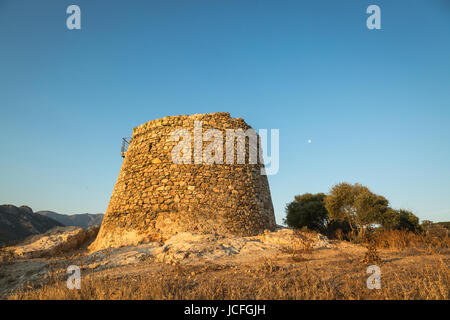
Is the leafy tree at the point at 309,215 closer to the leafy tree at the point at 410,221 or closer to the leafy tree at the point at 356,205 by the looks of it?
the leafy tree at the point at 356,205

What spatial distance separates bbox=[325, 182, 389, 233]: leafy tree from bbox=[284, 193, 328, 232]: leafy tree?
2.17 meters

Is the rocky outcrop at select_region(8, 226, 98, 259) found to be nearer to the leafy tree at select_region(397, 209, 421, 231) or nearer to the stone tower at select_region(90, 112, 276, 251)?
the stone tower at select_region(90, 112, 276, 251)

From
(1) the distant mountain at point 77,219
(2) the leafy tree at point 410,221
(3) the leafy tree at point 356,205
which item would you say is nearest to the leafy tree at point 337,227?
(3) the leafy tree at point 356,205

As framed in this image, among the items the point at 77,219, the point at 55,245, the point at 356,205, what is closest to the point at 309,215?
the point at 356,205

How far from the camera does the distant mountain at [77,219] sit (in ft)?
253

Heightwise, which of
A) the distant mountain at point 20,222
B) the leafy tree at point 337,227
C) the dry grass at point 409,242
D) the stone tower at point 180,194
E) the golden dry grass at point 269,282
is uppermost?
the stone tower at point 180,194

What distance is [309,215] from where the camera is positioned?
22.7 metres

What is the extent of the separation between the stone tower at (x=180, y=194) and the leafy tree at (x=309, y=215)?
11.4 meters

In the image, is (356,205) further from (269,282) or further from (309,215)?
(269,282)

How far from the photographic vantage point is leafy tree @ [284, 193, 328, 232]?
22.2 metres

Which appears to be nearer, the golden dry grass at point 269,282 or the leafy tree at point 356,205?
the golden dry grass at point 269,282

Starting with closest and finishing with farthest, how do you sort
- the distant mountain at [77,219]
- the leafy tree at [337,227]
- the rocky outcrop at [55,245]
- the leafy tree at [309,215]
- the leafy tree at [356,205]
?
the rocky outcrop at [55,245] < the leafy tree at [356,205] < the leafy tree at [337,227] < the leafy tree at [309,215] < the distant mountain at [77,219]

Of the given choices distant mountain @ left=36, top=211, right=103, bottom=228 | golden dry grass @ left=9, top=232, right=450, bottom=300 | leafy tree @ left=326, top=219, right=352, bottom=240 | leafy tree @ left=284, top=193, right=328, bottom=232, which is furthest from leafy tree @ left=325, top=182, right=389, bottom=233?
distant mountain @ left=36, top=211, right=103, bottom=228
